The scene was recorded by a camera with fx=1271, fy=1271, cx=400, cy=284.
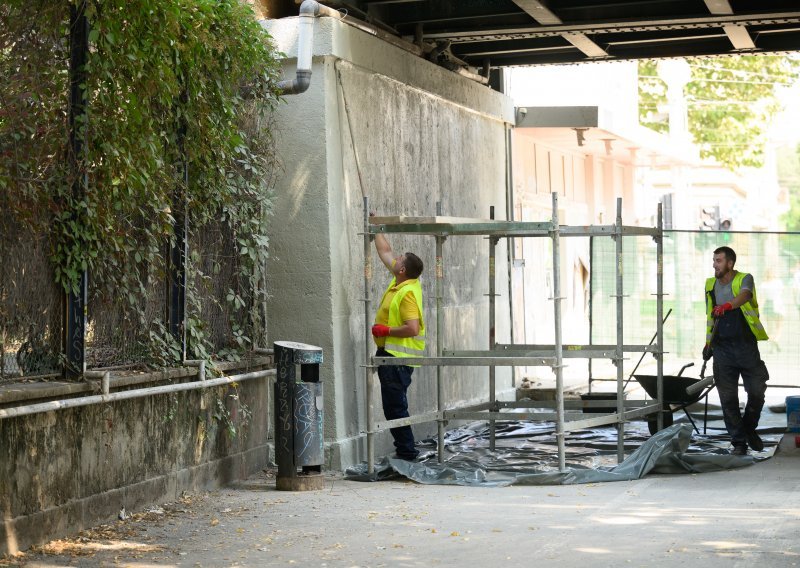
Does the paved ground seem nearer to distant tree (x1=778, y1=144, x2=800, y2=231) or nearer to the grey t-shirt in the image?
the grey t-shirt

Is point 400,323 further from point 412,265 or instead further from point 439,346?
point 439,346

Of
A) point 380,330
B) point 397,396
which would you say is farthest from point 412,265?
point 397,396

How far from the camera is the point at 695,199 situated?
53.7m

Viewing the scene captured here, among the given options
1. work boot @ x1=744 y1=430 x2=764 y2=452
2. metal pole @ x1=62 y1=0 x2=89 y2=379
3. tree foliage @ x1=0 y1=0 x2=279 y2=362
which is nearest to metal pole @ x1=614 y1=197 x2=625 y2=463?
work boot @ x1=744 y1=430 x2=764 y2=452

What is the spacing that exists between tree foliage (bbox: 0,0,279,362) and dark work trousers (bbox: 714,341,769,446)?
484cm

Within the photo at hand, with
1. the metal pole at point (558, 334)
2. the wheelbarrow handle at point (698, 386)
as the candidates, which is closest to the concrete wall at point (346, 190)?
the metal pole at point (558, 334)

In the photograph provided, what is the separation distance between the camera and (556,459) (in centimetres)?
1181

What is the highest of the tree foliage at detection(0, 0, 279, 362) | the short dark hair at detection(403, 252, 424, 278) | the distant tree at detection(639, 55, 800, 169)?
the distant tree at detection(639, 55, 800, 169)

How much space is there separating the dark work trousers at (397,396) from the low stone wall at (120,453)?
1.10 meters

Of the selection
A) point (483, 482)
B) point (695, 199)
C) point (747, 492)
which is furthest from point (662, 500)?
point (695, 199)

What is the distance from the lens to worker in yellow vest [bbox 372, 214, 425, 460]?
1121 cm

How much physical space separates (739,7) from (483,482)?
225 inches

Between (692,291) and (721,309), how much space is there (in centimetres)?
647

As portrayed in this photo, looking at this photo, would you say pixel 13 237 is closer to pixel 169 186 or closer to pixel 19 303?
pixel 19 303
